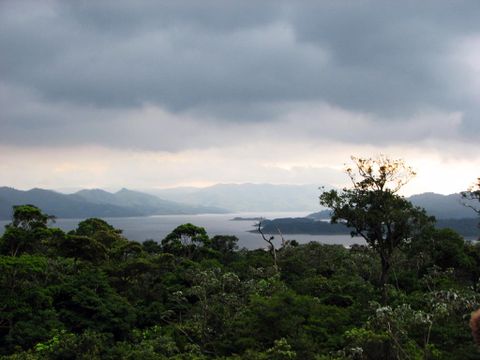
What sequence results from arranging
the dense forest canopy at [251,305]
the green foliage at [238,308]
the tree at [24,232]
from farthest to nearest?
1. the tree at [24,232]
2. the dense forest canopy at [251,305]
3. the green foliage at [238,308]

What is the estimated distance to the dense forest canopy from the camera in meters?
18.0

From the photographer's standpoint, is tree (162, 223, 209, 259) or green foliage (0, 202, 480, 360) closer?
green foliage (0, 202, 480, 360)

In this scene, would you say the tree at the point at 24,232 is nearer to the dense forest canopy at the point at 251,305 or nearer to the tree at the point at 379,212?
the dense forest canopy at the point at 251,305

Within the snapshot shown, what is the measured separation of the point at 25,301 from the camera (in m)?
25.0

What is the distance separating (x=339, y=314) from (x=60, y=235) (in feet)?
108

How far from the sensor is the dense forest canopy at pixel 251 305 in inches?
707

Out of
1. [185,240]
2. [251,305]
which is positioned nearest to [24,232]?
[185,240]

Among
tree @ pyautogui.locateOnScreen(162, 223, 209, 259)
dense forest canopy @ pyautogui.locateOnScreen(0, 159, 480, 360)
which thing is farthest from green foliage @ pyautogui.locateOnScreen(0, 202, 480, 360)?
tree @ pyautogui.locateOnScreen(162, 223, 209, 259)

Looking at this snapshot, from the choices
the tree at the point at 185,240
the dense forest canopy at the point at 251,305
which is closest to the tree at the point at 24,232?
the dense forest canopy at the point at 251,305

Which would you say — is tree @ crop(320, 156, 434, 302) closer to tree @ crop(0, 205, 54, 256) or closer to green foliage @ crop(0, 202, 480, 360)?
green foliage @ crop(0, 202, 480, 360)

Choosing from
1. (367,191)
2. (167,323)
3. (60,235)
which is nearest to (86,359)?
(167,323)

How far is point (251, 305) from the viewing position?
70.5ft

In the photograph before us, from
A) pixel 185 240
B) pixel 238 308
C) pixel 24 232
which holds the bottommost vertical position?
pixel 238 308

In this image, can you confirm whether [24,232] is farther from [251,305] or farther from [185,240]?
[251,305]
